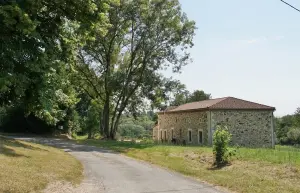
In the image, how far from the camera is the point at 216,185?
14.0 metres

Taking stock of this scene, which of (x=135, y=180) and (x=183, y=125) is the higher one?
(x=183, y=125)

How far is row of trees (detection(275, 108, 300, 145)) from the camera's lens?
67.8 meters

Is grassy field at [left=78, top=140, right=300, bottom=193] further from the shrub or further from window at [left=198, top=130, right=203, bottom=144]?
window at [left=198, top=130, right=203, bottom=144]

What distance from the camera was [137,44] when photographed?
41.2 meters

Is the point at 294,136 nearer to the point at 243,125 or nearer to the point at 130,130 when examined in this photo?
the point at 243,125

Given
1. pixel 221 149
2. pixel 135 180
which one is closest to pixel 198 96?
pixel 221 149

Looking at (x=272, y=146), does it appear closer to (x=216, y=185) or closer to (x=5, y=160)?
(x=216, y=185)

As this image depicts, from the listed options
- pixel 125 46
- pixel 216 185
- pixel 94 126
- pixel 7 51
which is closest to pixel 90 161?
pixel 216 185

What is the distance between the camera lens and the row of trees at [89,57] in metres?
10.1

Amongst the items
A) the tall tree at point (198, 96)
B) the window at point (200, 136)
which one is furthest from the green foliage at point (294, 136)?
the window at point (200, 136)

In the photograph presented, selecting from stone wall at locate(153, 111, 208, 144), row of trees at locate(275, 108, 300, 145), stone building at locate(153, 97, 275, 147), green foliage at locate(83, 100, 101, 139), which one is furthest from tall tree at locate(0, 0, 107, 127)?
row of trees at locate(275, 108, 300, 145)

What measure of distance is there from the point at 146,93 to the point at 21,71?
107 feet

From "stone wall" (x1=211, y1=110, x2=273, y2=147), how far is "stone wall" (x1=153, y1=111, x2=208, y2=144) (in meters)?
1.87

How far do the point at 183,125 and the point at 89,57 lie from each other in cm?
1388
